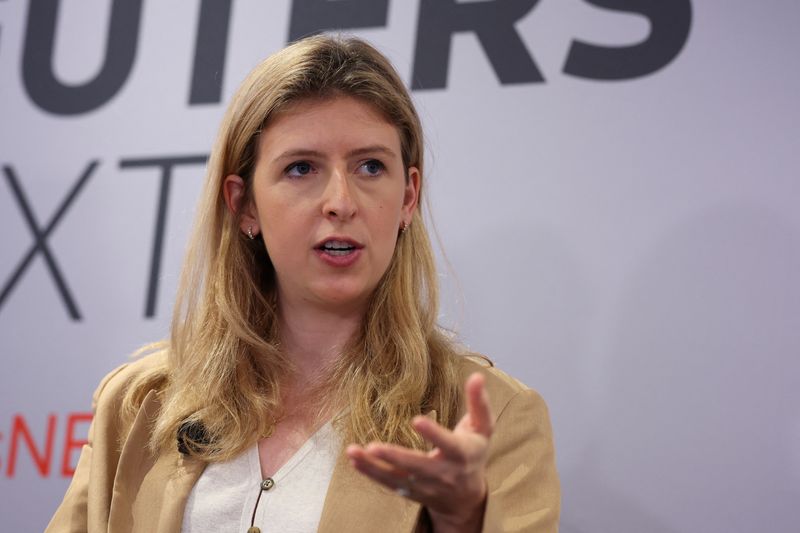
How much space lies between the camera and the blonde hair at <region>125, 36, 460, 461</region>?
1.75 meters

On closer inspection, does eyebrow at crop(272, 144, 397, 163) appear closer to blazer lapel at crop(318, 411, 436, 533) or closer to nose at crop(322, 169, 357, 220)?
nose at crop(322, 169, 357, 220)

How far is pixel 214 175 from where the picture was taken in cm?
191

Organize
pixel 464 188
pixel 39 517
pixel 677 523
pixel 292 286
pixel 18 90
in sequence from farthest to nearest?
pixel 18 90 → pixel 39 517 → pixel 464 188 → pixel 677 523 → pixel 292 286

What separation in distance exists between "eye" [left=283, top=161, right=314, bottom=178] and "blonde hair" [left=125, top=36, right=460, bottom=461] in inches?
4.1

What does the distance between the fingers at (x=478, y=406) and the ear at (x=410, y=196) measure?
30.0 inches

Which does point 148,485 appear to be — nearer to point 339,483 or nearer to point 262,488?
point 262,488

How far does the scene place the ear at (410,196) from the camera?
6.31ft

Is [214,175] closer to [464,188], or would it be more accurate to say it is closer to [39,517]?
[464,188]

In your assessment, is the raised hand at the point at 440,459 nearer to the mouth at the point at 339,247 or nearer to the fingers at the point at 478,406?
the fingers at the point at 478,406

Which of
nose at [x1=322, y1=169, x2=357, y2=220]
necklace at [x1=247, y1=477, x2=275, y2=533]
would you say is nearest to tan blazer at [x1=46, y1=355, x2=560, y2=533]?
necklace at [x1=247, y1=477, x2=275, y2=533]

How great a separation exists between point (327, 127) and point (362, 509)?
703 mm

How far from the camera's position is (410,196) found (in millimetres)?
1936

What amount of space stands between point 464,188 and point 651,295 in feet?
1.73

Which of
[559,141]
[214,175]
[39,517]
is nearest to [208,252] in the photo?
[214,175]
